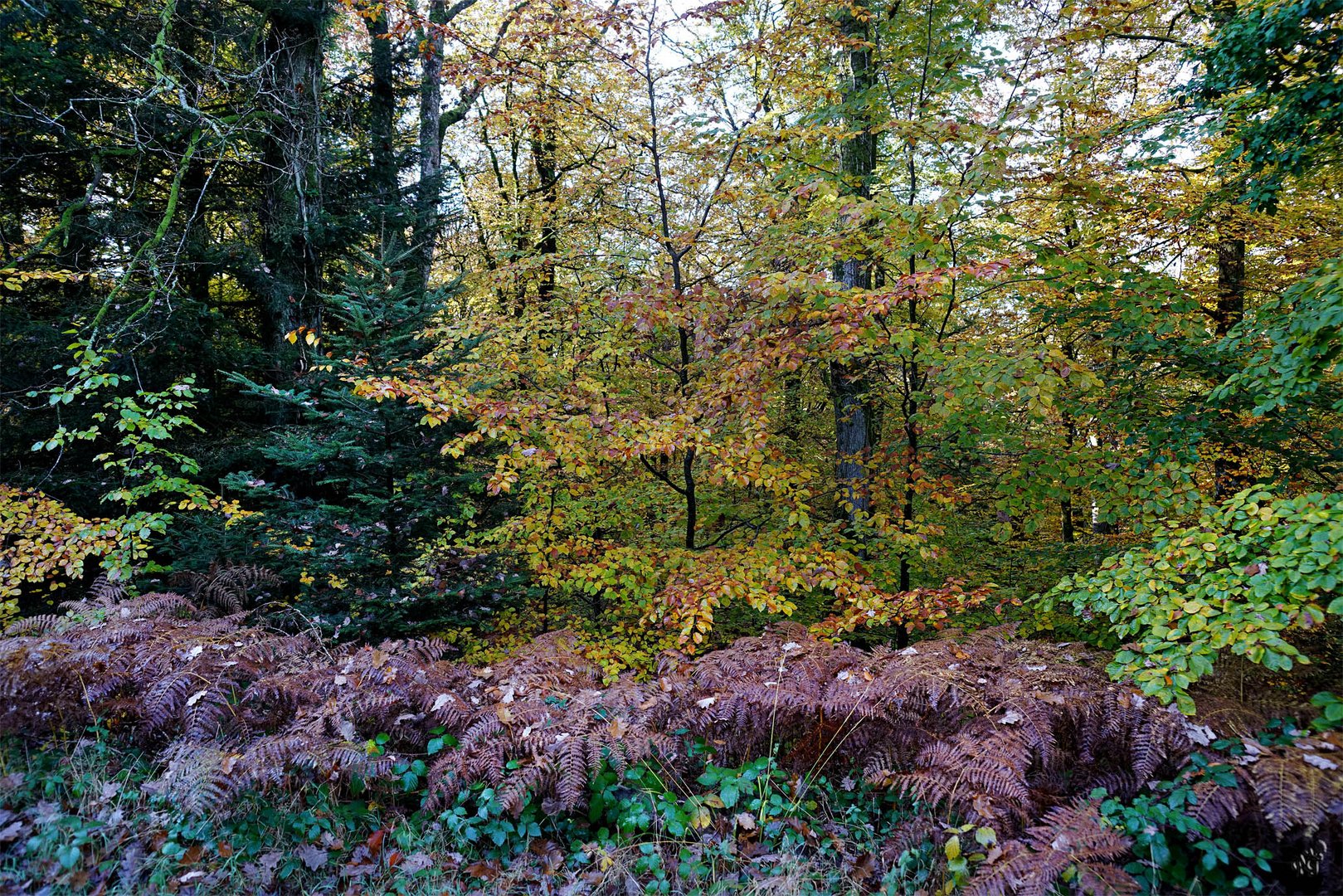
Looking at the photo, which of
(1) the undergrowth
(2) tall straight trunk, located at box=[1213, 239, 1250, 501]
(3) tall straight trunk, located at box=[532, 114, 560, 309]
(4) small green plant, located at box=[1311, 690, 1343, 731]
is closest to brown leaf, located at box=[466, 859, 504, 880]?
(1) the undergrowth

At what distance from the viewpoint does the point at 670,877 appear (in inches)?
109

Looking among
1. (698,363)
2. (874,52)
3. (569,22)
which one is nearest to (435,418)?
(698,363)

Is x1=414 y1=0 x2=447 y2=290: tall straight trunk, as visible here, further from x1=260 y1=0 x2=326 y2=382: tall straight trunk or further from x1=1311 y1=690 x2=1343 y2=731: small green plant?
x1=1311 y1=690 x2=1343 y2=731: small green plant

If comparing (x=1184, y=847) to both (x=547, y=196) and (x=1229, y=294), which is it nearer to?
(x=1229, y=294)

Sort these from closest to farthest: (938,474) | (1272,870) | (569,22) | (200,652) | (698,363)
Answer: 1. (1272,870)
2. (200,652)
3. (569,22)
4. (698,363)
5. (938,474)

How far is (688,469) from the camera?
6340 millimetres

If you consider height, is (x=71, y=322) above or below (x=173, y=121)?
below

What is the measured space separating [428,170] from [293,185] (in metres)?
2.70

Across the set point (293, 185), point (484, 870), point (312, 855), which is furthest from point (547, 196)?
point (484, 870)

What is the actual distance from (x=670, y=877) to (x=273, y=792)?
2027 millimetres

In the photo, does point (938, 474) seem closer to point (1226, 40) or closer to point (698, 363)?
point (698, 363)

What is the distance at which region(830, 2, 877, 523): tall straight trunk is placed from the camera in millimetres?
6309

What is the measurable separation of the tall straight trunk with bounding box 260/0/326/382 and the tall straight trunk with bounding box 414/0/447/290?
1475mm

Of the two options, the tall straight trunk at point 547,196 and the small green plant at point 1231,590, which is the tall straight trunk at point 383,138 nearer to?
the tall straight trunk at point 547,196
